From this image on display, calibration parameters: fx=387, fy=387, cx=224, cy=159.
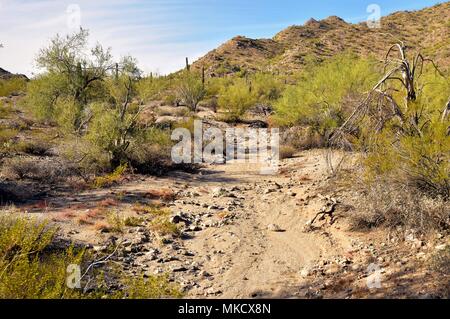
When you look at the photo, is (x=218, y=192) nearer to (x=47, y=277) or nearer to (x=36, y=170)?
(x=36, y=170)

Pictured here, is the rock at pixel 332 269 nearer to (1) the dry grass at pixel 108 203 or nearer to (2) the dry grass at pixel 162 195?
(2) the dry grass at pixel 162 195

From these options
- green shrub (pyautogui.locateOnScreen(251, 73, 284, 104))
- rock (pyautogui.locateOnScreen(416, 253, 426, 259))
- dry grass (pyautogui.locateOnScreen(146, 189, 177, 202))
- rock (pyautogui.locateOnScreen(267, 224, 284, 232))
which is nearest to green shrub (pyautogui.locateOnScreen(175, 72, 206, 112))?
green shrub (pyautogui.locateOnScreen(251, 73, 284, 104))

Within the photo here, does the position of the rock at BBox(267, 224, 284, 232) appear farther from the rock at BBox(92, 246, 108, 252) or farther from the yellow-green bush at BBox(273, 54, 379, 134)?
the yellow-green bush at BBox(273, 54, 379, 134)

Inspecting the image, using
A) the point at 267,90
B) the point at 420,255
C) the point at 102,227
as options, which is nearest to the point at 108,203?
the point at 102,227

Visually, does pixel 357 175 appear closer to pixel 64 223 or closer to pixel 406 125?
pixel 406 125

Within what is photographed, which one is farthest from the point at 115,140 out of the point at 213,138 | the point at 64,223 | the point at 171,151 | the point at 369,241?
the point at 369,241

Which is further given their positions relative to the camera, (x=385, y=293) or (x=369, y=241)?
(x=369, y=241)

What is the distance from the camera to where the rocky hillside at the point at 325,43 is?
51.7 meters

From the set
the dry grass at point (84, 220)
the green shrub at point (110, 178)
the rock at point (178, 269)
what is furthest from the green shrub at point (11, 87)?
the rock at point (178, 269)

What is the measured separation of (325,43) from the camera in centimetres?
5681

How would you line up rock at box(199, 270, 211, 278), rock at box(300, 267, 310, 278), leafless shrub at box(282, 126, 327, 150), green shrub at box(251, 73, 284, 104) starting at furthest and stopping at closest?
green shrub at box(251, 73, 284, 104) < leafless shrub at box(282, 126, 327, 150) < rock at box(199, 270, 211, 278) < rock at box(300, 267, 310, 278)

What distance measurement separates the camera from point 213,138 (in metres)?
19.5

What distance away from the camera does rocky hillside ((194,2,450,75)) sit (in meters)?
51.7
